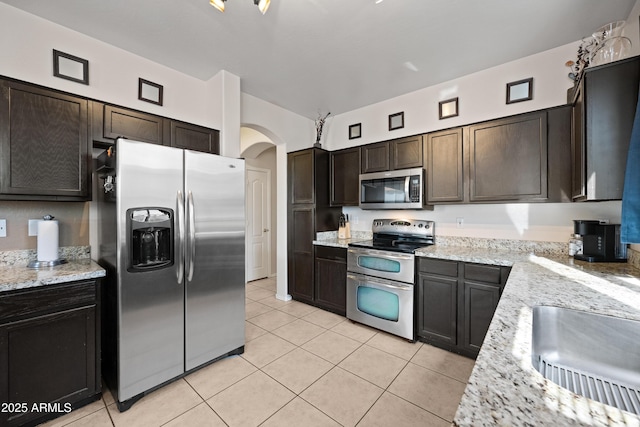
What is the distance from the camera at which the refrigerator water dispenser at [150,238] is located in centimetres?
182

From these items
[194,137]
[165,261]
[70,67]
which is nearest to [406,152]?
[194,137]

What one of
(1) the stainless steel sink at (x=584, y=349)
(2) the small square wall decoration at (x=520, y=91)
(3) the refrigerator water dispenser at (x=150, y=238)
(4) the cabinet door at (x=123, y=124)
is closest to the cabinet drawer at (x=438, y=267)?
(1) the stainless steel sink at (x=584, y=349)

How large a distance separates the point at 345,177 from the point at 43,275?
3052 mm

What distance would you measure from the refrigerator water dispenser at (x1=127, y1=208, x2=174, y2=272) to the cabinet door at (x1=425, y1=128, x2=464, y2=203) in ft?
8.48

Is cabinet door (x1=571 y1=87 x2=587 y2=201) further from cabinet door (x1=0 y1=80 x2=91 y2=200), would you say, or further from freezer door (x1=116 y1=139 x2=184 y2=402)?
cabinet door (x1=0 y1=80 x2=91 y2=200)

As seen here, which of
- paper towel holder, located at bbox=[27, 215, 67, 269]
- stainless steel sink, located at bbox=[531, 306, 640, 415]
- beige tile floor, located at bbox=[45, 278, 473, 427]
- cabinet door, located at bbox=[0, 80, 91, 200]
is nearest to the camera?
stainless steel sink, located at bbox=[531, 306, 640, 415]

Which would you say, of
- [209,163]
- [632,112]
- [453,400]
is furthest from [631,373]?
[209,163]

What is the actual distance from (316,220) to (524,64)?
9.10ft

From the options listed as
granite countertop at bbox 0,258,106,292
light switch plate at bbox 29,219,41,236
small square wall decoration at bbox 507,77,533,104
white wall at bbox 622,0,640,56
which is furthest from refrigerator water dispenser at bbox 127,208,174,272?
white wall at bbox 622,0,640,56

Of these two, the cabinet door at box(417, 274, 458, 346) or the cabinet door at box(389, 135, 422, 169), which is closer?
the cabinet door at box(417, 274, 458, 346)

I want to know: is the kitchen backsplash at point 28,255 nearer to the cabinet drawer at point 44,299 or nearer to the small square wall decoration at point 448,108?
the cabinet drawer at point 44,299

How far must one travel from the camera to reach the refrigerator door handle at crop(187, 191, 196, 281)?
2053mm

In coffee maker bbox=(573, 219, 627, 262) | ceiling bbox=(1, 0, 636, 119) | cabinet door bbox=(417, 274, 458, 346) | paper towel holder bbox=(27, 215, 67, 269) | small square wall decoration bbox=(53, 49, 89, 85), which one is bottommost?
cabinet door bbox=(417, 274, 458, 346)

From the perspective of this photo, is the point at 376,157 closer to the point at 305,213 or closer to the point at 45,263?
the point at 305,213
